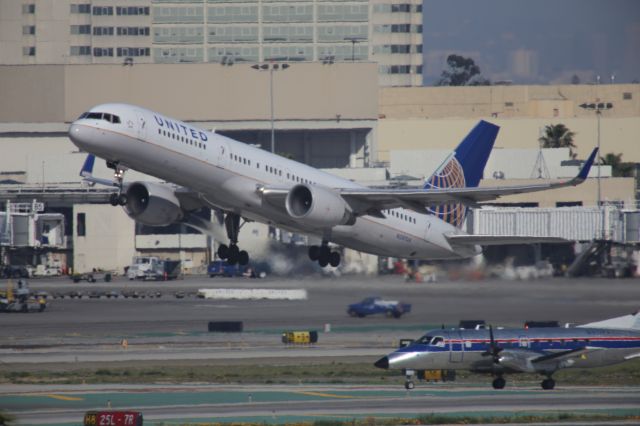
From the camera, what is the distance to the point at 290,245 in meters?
68.4

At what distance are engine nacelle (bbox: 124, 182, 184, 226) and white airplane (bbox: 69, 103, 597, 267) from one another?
0.15 ft

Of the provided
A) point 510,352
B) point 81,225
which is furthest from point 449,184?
point 81,225

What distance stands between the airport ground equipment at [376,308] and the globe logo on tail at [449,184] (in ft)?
37.1

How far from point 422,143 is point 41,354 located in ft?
296

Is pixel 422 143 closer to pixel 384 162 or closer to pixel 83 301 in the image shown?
pixel 384 162

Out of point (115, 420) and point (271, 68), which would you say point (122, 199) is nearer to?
point (115, 420)

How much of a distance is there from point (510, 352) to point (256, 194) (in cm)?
1243

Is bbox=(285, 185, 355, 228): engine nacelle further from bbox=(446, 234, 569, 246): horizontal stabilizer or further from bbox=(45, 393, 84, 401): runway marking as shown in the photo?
bbox=(45, 393, 84, 401): runway marking

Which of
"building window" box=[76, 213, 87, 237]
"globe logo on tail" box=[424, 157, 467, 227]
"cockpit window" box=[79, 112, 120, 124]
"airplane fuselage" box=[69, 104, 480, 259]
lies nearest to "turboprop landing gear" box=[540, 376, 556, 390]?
"airplane fuselage" box=[69, 104, 480, 259]

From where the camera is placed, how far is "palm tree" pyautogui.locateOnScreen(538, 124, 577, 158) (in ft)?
469

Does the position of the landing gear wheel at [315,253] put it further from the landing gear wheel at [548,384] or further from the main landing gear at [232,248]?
the landing gear wheel at [548,384]

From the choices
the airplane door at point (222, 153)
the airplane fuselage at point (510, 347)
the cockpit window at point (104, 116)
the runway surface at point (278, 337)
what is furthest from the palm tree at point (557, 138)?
the cockpit window at point (104, 116)

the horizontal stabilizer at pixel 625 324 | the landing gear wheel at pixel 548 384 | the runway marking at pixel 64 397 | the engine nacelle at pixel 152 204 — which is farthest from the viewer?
Result: the engine nacelle at pixel 152 204

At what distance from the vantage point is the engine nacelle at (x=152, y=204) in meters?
55.3
